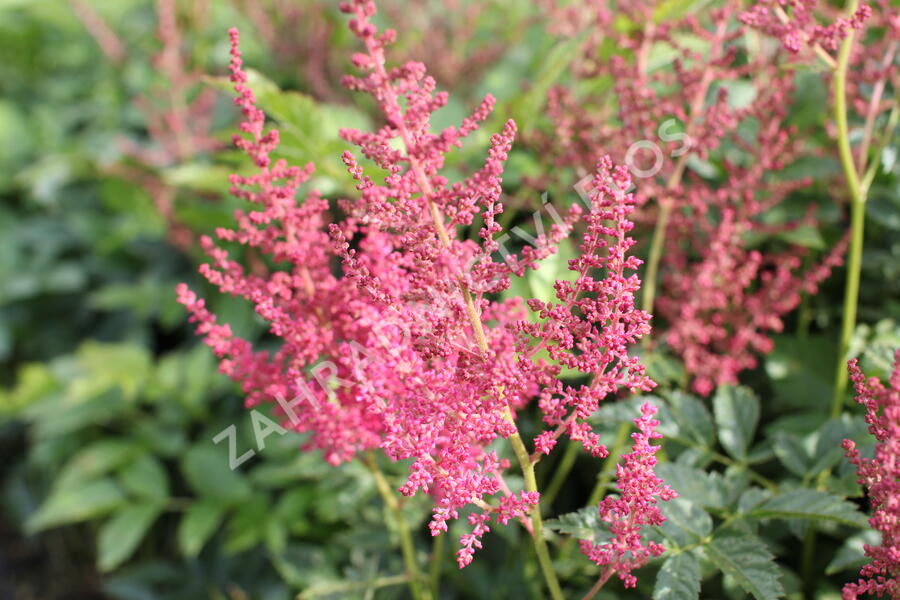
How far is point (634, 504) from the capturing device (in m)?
0.77

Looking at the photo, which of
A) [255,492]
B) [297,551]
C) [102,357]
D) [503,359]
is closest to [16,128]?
[102,357]

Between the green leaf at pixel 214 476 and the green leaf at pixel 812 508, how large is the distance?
53.7 inches

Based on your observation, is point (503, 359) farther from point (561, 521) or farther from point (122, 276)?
point (122, 276)

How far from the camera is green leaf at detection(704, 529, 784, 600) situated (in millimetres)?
831

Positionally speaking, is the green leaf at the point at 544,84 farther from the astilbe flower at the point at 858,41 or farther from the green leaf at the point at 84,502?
the green leaf at the point at 84,502

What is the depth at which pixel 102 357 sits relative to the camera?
2.12 m

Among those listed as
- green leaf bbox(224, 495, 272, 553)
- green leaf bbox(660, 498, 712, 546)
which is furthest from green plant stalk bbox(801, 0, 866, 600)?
green leaf bbox(224, 495, 272, 553)

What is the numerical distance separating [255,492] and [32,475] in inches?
52.2

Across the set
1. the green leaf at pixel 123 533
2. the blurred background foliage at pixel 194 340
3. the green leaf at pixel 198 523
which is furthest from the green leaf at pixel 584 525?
the green leaf at pixel 123 533

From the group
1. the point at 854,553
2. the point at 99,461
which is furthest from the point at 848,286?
the point at 99,461

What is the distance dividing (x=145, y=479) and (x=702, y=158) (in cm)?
166

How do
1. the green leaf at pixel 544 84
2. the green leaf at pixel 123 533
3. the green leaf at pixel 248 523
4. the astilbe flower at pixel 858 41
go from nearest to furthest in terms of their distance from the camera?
the astilbe flower at pixel 858 41 < the green leaf at pixel 544 84 < the green leaf at pixel 248 523 < the green leaf at pixel 123 533

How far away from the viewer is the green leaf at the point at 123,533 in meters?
1.92

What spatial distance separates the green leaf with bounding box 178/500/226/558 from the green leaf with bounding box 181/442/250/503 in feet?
0.12
